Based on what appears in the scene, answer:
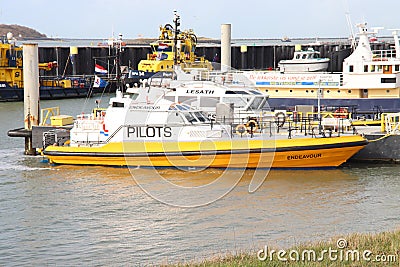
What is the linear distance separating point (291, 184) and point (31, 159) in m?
9.92

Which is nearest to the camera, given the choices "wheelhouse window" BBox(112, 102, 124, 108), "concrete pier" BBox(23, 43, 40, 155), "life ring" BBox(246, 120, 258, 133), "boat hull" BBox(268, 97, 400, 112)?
"life ring" BBox(246, 120, 258, 133)

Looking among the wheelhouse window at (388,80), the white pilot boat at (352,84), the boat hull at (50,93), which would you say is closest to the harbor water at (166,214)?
the white pilot boat at (352,84)

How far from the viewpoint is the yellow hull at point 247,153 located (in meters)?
22.0

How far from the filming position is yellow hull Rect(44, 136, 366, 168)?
21969 mm

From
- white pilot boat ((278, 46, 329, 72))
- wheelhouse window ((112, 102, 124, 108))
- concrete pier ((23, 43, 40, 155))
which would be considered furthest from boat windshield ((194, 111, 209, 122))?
white pilot boat ((278, 46, 329, 72))

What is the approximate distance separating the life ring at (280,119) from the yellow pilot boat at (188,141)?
18 cm

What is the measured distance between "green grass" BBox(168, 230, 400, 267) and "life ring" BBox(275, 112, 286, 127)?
10.6 metres

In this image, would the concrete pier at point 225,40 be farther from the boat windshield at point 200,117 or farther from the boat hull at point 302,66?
the boat windshield at point 200,117

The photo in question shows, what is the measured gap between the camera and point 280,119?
82.2 ft

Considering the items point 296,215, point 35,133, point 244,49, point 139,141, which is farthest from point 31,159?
point 244,49

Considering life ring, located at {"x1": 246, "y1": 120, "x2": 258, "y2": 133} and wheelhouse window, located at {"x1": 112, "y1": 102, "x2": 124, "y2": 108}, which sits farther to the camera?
wheelhouse window, located at {"x1": 112, "y1": 102, "x2": 124, "y2": 108}

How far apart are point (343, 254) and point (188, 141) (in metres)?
11.2

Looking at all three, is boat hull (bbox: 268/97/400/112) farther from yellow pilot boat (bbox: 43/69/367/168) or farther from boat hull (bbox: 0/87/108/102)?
boat hull (bbox: 0/87/108/102)

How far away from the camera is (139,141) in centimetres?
2291
